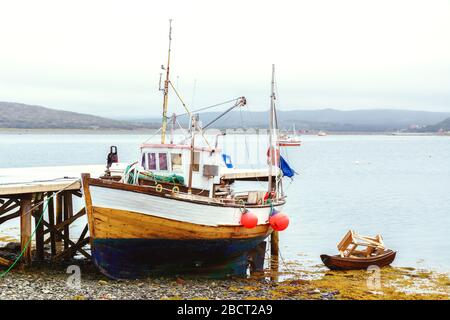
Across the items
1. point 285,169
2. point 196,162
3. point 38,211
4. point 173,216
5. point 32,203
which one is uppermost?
point 196,162

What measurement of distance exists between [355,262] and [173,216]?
8.48 meters

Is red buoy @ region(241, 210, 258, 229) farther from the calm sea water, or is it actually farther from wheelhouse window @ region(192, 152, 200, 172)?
the calm sea water

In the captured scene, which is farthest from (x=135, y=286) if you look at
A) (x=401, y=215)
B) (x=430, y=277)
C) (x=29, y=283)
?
(x=401, y=215)

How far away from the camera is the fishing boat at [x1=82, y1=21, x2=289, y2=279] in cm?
2073

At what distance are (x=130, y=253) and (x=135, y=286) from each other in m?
1.42

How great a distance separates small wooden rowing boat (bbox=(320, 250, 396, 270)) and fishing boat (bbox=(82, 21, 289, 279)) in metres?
3.24

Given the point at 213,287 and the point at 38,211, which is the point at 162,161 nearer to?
the point at 213,287

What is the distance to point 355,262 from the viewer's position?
25953mm

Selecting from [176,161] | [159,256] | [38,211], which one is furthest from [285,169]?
[38,211]

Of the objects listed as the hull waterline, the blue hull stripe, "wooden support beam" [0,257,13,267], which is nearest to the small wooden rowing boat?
the blue hull stripe

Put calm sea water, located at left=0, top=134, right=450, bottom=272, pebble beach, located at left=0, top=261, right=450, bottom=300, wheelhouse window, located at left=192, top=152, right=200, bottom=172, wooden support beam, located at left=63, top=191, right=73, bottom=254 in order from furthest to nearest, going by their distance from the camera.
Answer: calm sea water, located at left=0, top=134, right=450, bottom=272 → wooden support beam, located at left=63, top=191, right=73, bottom=254 → wheelhouse window, located at left=192, top=152, right=200, bottom=172 → pebble beach, located at left=0, top=261, right=450, bottom=300

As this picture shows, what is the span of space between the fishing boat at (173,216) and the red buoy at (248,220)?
0.03 meters

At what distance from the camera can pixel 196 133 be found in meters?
23.5
